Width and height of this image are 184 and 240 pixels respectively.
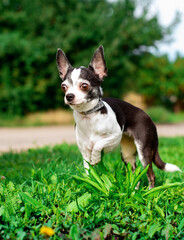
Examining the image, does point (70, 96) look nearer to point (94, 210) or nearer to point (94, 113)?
point (94, 113)

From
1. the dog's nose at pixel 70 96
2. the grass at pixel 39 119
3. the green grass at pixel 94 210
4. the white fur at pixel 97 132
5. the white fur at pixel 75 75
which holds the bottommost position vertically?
the grass at pixel 39 119

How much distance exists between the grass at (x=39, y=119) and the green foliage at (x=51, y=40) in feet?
1.21

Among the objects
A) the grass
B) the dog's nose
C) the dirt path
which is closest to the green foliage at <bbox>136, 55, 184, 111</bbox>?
the grass

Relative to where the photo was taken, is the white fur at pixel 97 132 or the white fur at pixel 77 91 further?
the white fur at pixel 97 132

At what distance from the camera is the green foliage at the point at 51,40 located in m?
15.3

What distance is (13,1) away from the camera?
16.7m

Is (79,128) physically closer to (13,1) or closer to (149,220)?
(149,220)

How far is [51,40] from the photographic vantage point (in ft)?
51.0

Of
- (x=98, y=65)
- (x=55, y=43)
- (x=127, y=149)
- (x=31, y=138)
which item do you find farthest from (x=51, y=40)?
(x=98, y=65)

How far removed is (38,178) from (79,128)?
99cm

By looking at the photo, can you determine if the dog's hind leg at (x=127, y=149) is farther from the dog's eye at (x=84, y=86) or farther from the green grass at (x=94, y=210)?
the dog's eye at (x=84, y=86)

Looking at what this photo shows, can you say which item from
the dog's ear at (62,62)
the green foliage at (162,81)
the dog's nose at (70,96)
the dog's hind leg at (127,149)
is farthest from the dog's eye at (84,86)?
the green foliage at (162,81)

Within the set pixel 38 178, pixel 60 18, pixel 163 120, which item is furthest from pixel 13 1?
pixel 38 178

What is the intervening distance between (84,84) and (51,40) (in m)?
13.5
